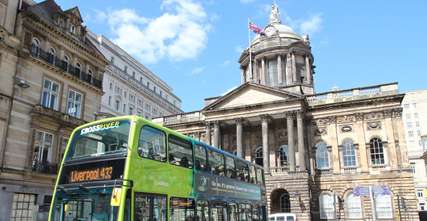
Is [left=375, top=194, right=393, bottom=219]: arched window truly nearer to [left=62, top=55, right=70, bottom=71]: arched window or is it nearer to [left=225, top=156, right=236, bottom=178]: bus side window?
[left=225, top=156, right=236, bottom=178]: bus side window

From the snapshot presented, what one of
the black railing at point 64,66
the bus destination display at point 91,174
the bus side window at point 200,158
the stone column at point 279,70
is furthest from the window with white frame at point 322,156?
the bus destination display at point 91,174

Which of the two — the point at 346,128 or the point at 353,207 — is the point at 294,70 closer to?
the point at 346,128

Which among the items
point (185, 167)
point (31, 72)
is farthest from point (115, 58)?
point (185, 167)

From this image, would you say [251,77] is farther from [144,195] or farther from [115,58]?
[144,195]

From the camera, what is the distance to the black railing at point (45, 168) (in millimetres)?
21258

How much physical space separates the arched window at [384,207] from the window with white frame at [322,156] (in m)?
5.44

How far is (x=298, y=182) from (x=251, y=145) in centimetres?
788

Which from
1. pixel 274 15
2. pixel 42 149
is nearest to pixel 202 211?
pixel 42 149

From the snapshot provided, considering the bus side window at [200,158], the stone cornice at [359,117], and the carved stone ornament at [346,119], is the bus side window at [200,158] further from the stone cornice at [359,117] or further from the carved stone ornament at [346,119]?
the carved stone ornament at [346,119]

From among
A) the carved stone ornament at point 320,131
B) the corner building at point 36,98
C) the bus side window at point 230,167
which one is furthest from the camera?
the carved stone ornament at point 320,131

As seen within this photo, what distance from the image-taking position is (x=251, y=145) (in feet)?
132

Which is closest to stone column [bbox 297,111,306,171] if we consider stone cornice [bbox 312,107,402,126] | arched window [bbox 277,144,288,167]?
stone cornice [bbox 312,107,402,126]

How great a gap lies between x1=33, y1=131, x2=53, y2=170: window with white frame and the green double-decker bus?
11.7 m

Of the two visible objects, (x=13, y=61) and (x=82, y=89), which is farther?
A: (x=82, y=89)
